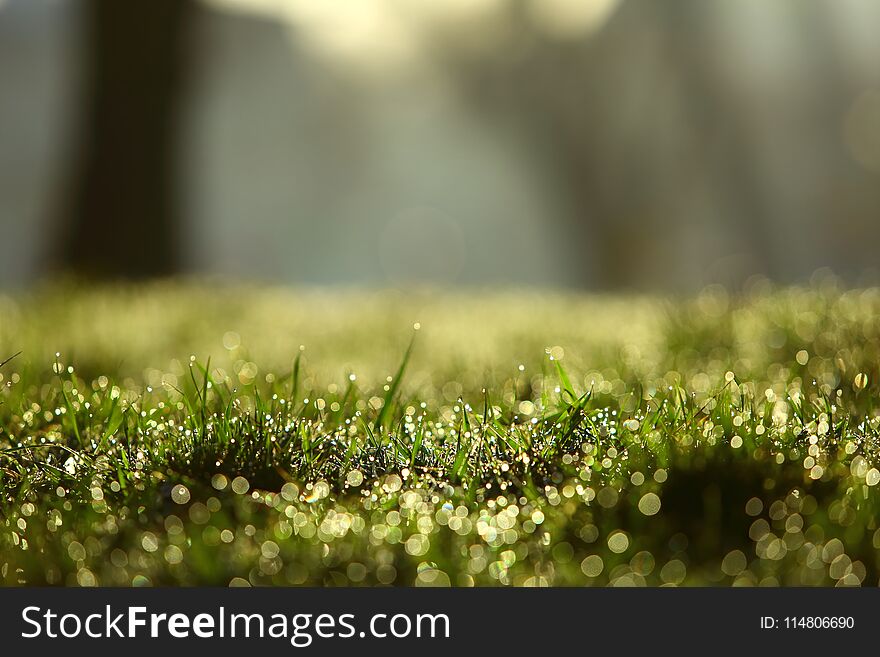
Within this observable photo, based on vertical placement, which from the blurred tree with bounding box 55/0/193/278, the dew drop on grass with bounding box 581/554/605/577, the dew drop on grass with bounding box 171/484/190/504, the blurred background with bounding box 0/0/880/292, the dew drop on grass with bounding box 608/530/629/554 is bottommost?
the dew drop on grass with bounding box 581/554/605/577

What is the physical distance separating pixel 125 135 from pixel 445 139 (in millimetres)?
15318

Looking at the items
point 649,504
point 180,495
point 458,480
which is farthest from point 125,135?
point 649,504

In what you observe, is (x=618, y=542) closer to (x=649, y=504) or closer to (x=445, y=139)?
(x=649, y=504)

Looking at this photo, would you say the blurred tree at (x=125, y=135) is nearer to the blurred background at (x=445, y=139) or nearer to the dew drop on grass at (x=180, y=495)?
the blurred background at (x=445, y=139)

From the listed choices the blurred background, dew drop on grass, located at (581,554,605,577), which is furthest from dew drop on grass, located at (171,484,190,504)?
the blurred background

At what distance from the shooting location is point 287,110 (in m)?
20.6

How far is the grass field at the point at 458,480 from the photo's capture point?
4.08 feet

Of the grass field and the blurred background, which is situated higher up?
the blurred background

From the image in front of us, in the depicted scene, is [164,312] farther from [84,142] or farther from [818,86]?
[818,86]

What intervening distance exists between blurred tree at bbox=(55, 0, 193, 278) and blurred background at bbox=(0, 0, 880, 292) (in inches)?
0.6

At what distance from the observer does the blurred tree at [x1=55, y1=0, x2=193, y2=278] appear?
6.43 meters

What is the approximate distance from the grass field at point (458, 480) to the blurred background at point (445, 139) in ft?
14.8

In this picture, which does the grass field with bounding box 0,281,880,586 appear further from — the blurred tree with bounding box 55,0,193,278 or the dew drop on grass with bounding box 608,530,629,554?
the blurred tree with bounding box 55,0,193,278

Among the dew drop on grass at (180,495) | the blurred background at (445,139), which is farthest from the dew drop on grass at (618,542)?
the blurred background at (445,139)
